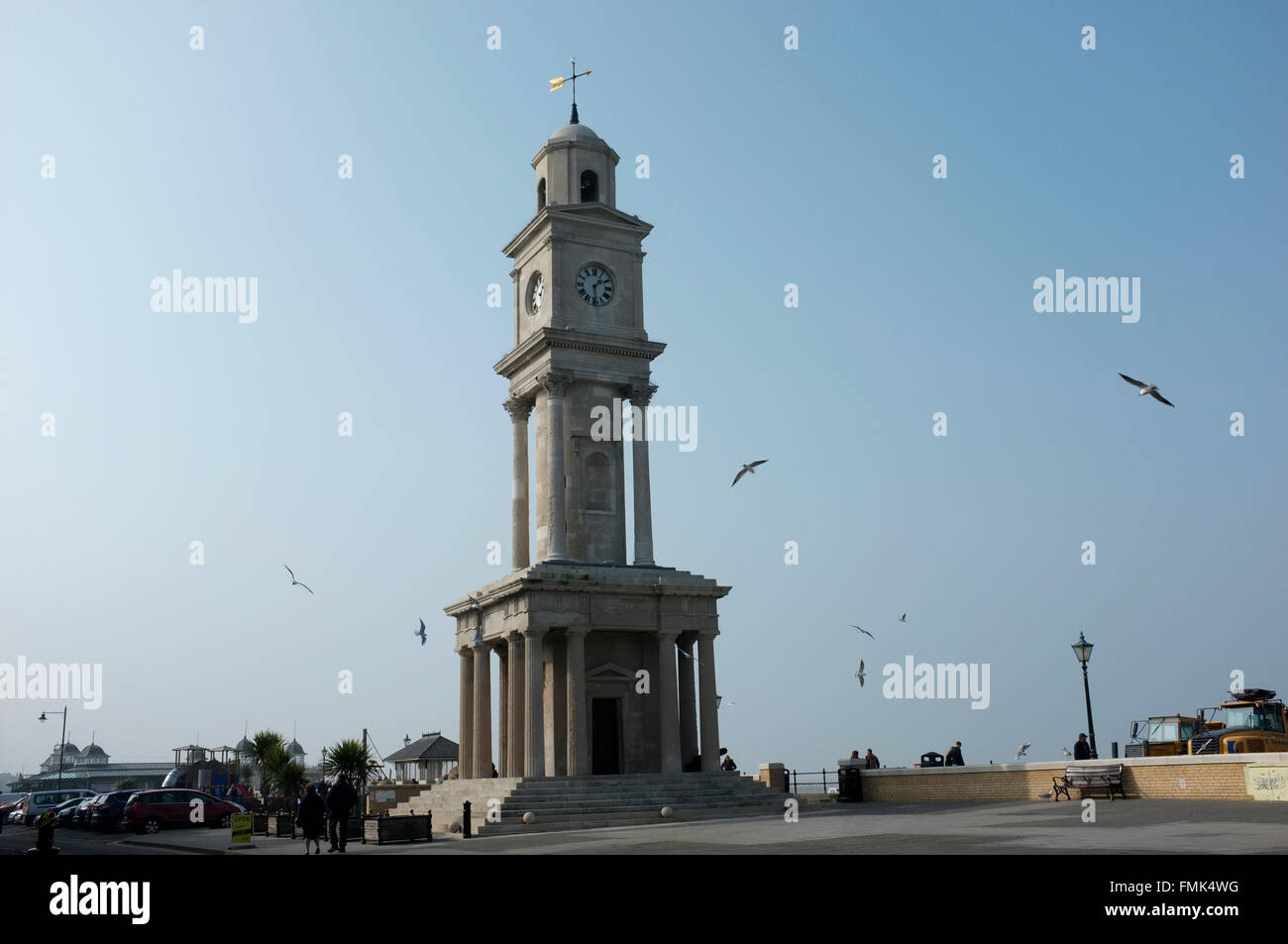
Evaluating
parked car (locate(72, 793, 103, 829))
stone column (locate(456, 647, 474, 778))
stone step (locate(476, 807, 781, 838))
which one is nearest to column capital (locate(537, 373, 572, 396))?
stone column (locate(456, 647, 474, 778))

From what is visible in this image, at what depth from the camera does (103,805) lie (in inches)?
1900

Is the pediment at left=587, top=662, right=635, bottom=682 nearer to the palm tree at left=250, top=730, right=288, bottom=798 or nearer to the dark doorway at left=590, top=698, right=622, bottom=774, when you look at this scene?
the dark doorway at left=590, top=698, right=622, bottom=774

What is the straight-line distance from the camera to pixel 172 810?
48.9 metres

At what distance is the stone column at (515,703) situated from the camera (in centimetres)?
4359

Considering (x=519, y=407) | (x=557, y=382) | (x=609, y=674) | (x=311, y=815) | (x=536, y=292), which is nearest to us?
(x=311, y=815)

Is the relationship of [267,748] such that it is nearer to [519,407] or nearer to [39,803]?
[39,803]

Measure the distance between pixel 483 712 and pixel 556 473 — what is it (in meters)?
9.58

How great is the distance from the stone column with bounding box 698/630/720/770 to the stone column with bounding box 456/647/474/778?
960 centimetres

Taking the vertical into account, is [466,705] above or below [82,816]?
above

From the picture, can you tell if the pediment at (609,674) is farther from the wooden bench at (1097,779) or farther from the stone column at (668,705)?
the wooden bench at (1097,779)

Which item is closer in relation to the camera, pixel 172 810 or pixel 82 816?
pixel 172 810

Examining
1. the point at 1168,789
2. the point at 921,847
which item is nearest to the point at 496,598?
the point at 1168,789

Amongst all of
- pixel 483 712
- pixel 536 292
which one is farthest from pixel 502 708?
pixel 536 292
